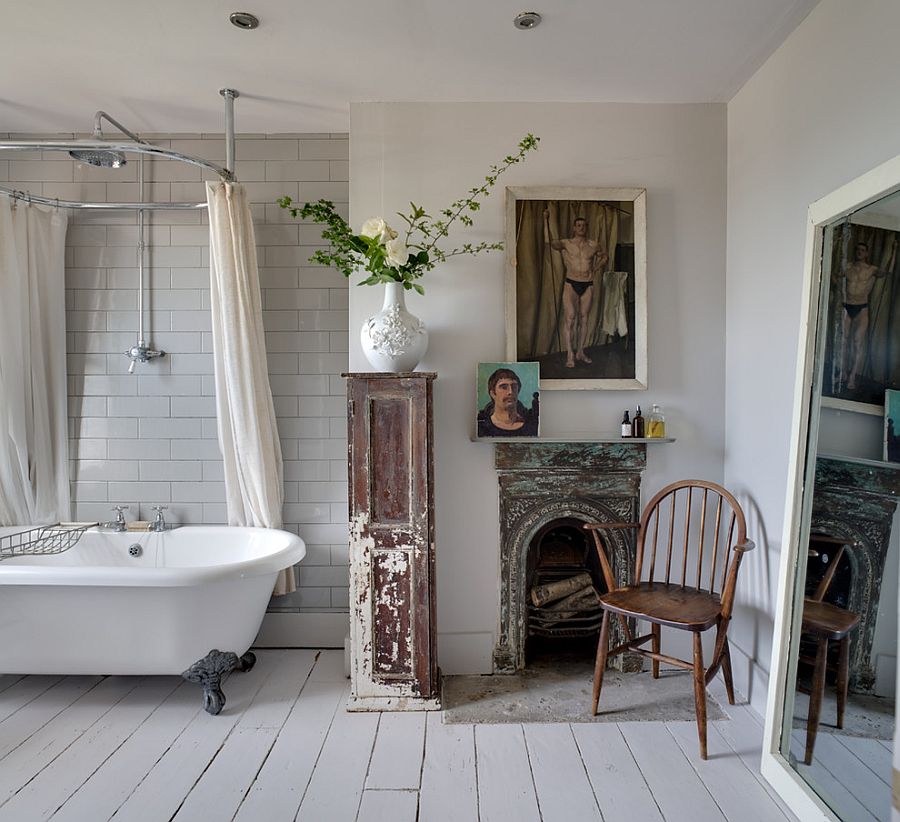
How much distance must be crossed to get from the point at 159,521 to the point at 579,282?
252 cm

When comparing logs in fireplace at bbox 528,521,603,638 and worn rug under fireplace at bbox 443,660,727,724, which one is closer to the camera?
worn rug under fireplace at bbox 443,660,727,724

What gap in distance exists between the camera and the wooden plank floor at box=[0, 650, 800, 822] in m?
2.28

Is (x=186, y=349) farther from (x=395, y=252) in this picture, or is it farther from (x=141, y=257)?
(x=395, y=252)

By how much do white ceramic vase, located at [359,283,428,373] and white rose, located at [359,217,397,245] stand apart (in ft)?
0.67

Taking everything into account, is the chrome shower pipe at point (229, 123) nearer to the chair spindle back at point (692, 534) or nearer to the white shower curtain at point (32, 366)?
the white shower curtain at point (32, 366)

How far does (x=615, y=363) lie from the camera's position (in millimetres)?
3359

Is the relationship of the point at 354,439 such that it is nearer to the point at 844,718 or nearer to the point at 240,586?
the point at 240,586

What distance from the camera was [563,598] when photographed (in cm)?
360

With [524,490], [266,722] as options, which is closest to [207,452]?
[266,722]

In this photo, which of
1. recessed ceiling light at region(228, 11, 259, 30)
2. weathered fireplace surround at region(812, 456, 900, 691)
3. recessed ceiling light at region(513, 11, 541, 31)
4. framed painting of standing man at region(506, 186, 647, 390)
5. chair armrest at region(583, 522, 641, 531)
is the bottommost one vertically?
chair armrest at region(583, 522, 641, 531)

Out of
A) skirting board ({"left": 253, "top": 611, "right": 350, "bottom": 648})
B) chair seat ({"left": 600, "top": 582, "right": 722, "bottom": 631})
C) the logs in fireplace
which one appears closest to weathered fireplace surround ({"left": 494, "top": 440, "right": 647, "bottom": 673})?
the logs in fireplace

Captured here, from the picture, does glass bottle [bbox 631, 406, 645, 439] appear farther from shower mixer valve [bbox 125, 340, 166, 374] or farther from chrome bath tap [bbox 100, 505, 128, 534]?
chrome bath tap [bbox 100, 505, 128, 534]

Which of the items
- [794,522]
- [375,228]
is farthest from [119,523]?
[794,522]

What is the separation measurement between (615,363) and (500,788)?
192 cm
